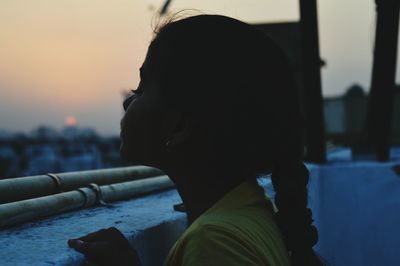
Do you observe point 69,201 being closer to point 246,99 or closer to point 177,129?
point 177,129

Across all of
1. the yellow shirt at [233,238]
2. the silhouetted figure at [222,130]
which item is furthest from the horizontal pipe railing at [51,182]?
the yellow shirt at [233,238]

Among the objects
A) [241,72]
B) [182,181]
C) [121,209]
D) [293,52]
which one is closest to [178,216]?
[121,209]

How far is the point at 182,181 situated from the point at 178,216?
0.36m

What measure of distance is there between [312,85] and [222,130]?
236 centimetres

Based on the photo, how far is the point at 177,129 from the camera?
1083mm

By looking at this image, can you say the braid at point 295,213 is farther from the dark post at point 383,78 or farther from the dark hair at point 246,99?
the dark post at point 383,78

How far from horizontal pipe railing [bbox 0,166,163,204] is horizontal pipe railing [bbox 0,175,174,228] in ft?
0.29

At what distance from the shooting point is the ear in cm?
106

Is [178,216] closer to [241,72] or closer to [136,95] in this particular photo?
[136,95]

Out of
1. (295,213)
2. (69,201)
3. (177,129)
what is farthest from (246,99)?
(69,201)

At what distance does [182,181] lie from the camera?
1.12 meters

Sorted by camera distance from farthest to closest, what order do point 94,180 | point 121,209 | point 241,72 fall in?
point 94,180 → point 121,209 → point 241,72

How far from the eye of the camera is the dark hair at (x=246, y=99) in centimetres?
103

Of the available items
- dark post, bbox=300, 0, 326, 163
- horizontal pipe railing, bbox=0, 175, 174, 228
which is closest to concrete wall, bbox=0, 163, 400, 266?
horizontal pipe railing, bbox=0, 175, 174, 228
